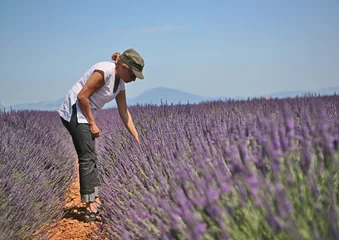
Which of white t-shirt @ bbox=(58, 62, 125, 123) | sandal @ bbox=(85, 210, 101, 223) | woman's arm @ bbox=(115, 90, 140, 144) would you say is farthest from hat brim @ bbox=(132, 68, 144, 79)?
sandal @ bbox=(85, 210, 101, 223)

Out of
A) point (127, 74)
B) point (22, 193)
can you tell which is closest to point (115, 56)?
point (127, 74)

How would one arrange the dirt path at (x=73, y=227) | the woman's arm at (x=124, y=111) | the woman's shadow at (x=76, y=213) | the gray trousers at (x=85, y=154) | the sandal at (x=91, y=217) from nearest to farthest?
the dirt path at (x=73, y=227)
the gray trousers at (x=85, y=154)
the sandal at (x=91, y=217)
the woman's arm at (x=124, y=111)
the woman's shadow at (x=76, y=213)

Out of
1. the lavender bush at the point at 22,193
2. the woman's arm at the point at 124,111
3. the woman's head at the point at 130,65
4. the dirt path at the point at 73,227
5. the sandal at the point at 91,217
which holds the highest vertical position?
the woman's head at the point at 130,65

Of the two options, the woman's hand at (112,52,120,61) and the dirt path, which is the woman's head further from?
the dirt path

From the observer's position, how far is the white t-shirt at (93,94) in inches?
140

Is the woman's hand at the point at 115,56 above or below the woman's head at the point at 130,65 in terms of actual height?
above

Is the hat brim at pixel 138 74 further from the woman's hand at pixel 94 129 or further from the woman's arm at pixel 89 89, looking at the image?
the woman's hand at pixel 94 129

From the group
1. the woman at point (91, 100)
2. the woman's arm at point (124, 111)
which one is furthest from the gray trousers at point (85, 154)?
the woman's arm at point (124, 111)

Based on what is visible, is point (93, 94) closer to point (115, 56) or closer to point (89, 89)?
point (89, 89)

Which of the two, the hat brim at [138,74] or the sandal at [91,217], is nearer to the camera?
the hat brim at [138,74]

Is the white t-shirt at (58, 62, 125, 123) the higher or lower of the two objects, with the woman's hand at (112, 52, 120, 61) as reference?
lower

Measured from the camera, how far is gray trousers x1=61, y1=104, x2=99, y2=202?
3662mm

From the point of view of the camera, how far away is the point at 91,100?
12.1 ft

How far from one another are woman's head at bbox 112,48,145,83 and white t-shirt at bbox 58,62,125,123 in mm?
95
